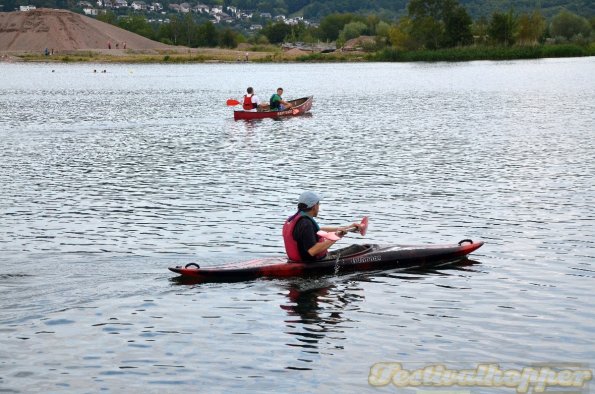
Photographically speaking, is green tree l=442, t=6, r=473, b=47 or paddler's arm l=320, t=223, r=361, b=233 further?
green tree l=442, t=6, r=473, b=47

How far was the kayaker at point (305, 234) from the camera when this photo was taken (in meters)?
18.2

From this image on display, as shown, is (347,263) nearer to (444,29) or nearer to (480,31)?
(444,29)

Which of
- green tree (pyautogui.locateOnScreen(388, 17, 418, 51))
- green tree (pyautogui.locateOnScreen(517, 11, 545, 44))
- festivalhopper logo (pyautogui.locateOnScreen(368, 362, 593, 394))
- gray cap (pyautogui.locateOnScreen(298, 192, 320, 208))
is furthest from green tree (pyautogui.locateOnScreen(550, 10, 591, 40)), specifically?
festivalhopper logo (pyautogui.locateOnScreen(368, 362, 593, 394))

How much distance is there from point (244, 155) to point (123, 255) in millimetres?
19716

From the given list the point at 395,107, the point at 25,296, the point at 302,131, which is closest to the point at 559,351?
the point at 25,296

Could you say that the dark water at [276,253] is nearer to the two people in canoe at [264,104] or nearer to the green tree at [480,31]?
the two people in canoe at [264,104]

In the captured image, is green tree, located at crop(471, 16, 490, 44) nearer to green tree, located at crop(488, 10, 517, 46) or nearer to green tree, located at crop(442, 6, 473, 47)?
green tree, located at crop(442, 6, 473, 47)

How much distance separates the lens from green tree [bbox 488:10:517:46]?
15975cm

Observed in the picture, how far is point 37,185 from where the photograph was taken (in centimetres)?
3250

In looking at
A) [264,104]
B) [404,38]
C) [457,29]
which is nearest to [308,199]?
[264,104]

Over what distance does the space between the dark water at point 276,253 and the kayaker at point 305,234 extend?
0.61m

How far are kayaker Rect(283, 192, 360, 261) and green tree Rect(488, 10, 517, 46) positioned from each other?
147 metres

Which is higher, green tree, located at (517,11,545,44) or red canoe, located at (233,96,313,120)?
green tree, located at (517,11,545,44)

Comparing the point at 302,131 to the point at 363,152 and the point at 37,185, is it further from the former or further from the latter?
the point at 37,185
